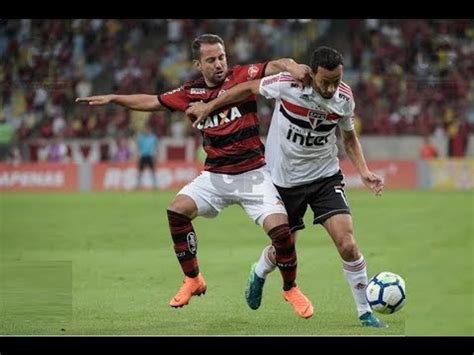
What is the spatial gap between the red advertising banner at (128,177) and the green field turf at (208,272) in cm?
636

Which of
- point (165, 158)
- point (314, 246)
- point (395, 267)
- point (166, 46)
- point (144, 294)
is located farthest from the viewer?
point (166, 46)

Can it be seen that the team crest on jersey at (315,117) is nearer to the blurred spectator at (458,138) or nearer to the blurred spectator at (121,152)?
the blurred spectator at (458,138)

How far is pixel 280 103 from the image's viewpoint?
8.36 meters

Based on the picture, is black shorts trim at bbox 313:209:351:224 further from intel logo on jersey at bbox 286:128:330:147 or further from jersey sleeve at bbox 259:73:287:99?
jersey sleeve at bbox 259:73:287:99

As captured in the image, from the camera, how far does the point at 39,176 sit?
28.7 m

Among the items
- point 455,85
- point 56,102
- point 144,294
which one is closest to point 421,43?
point 455,85

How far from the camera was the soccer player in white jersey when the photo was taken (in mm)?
8047

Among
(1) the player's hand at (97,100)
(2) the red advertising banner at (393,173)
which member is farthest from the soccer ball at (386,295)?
(2) the red advertising banner at (393,173)

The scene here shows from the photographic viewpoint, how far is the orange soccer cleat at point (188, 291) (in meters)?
8.40

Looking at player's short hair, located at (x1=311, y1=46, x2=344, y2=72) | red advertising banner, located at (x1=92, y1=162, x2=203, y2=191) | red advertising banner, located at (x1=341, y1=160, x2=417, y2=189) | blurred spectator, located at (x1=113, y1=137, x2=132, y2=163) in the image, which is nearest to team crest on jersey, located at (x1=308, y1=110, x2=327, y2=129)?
player's short hair, located at (x1=311, y1=46, x2=344, y2=72)

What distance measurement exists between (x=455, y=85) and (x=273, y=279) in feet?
70.2

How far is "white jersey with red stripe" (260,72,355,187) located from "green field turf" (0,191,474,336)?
4.21ft

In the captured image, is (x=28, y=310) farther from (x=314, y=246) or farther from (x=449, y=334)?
(x=314, y=246)

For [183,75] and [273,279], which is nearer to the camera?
[273,279]
